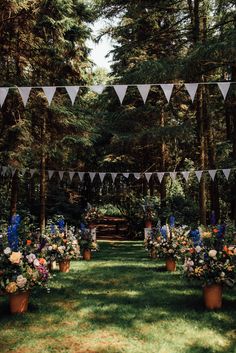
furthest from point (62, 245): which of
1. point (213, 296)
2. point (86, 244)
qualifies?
point (213, 296)

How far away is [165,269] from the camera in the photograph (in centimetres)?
985

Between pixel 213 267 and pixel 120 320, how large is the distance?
1742 millimetres

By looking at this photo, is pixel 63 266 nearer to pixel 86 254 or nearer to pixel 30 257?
pixel 86 254

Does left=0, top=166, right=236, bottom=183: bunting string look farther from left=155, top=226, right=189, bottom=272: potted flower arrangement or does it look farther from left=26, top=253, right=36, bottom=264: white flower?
left=26, top=253, right=36, bottom=264: white flower

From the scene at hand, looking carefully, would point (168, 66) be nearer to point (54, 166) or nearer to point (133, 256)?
point (133, 256)

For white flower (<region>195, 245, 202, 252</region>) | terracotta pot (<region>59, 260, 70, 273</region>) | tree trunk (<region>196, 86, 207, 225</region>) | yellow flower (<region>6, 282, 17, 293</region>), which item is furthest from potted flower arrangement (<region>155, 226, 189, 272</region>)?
yellow flower (<region>6, 282, 17, 293</region>)

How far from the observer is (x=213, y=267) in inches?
234

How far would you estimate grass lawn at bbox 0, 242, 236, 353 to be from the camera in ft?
15.3

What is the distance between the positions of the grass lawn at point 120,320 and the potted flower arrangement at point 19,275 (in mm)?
258

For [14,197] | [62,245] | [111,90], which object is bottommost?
[62,245]

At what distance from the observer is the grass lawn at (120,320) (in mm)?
4668

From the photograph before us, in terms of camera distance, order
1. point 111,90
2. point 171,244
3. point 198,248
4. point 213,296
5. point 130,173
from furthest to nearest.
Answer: point 111,90
point 130,173
point 171,244
point 198,248
point 213,296

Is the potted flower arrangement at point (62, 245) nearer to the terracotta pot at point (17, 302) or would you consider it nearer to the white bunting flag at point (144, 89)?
the terracotta pot at point (17, 302)

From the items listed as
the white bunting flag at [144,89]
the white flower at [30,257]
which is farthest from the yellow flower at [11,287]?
the white bunting flag at [144,89]
